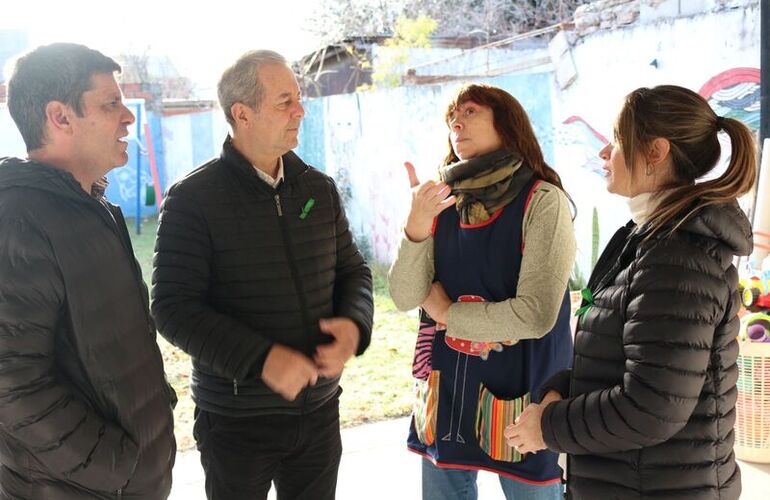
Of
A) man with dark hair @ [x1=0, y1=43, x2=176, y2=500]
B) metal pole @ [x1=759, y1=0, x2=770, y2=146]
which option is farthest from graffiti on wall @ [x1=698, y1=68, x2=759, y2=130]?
man with dark hair @ [x1=0, y1=43, x2=176, y2=500]

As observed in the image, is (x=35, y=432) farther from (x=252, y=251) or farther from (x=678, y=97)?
(x=678, y=97)

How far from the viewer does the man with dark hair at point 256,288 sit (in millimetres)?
1967

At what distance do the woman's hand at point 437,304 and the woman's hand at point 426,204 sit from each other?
0.17 metres

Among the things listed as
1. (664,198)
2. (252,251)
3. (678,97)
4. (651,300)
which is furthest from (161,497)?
(678,97)

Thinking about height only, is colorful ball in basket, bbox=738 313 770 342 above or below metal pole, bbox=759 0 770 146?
below

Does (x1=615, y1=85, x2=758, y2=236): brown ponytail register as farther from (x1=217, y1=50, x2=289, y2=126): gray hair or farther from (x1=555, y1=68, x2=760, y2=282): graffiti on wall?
(x1=555, y1=68, x2=760, y2=282): graffiti on wall

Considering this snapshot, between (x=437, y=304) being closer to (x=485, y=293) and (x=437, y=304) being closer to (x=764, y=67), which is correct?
(x=485, y=293)

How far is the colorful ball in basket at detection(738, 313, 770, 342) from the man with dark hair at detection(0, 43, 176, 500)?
9.20ft

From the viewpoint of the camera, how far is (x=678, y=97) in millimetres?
1578

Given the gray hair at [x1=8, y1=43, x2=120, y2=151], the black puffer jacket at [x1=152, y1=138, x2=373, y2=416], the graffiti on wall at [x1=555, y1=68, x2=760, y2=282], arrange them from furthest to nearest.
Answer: the graffiti on wall at [x1=555, y1=68, x2=760, y2=282] → the black puffer jacket at [x1=152, y1=138, x2=373, y2=416] → the gray hair at [x1=8, y1=43, x2=120, y2=151]

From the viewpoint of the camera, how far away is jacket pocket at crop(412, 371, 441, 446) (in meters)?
2.18

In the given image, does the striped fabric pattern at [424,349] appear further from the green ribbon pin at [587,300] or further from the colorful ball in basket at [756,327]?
the colorful ball in basket at [756,327]

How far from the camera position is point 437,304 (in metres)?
2.16

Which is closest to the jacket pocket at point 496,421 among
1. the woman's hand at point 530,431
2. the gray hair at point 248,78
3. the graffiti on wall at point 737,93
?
the woman's hand at point 530,431
